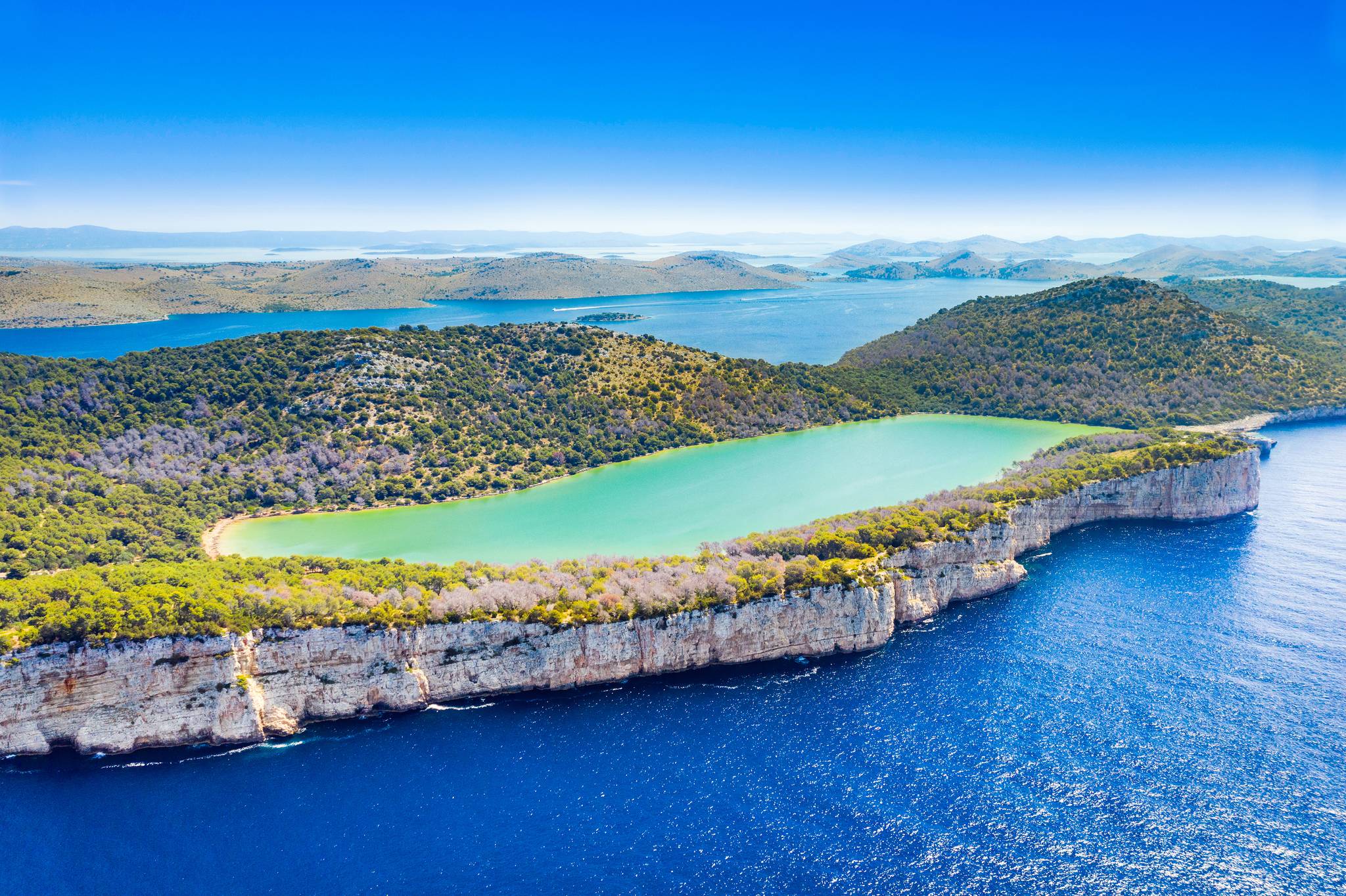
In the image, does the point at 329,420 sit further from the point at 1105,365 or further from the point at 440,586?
the point at 1105,365

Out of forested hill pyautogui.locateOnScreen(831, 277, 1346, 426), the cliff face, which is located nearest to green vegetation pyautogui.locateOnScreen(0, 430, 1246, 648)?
the cliff face

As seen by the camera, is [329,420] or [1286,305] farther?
[1286,305]

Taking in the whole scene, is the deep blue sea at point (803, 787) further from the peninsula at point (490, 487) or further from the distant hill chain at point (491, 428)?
the distant hill chain at point (491, 428)

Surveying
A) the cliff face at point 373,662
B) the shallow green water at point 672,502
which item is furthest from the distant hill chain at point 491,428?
the shallow green water at point 672,502

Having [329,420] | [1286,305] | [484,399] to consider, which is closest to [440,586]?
[329,420]

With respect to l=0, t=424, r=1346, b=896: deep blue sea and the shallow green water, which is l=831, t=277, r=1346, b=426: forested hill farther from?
l=0, t=424, r=1346, b=896: deep blue sea
